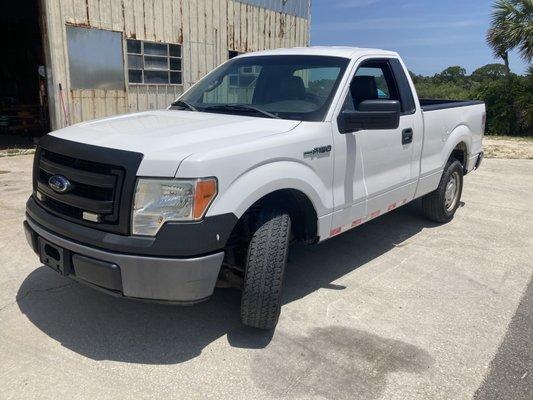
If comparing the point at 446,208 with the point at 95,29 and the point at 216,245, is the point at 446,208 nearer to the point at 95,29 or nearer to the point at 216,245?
the point at 216,245

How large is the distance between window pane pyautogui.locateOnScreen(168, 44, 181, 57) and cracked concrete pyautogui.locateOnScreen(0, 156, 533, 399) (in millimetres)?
9031

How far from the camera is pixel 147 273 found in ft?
8.97

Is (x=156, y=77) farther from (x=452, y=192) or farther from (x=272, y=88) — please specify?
(x=272, y=88)

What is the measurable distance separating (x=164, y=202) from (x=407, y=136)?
2.74 meters

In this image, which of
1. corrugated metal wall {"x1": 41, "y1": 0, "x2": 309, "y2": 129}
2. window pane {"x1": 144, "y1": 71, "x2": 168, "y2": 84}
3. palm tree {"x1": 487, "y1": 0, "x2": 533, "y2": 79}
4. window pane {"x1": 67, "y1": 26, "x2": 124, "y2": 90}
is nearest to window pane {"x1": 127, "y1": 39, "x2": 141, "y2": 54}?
corrugated metal wall {"x1": 41, "y1": 0, "x2": 309, "y2": 129}

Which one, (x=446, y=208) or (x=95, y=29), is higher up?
(x=95, y=29)

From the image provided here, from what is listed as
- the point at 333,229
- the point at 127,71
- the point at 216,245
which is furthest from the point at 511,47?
the point at 216,245

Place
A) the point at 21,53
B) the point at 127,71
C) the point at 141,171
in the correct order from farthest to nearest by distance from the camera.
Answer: the point at 21,53 < the point at 127,71 < the point at 141,171

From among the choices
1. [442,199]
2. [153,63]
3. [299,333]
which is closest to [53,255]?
[299,333]

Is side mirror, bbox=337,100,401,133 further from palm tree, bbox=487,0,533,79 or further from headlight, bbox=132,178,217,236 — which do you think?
palm tree, bbox=487,0,533,79

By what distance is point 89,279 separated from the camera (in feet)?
9.43

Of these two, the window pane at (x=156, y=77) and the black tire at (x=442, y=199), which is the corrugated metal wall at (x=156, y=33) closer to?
the window pane at (x=156, y=77)

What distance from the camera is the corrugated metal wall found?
10.5 metres

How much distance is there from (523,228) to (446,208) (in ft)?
3.08
